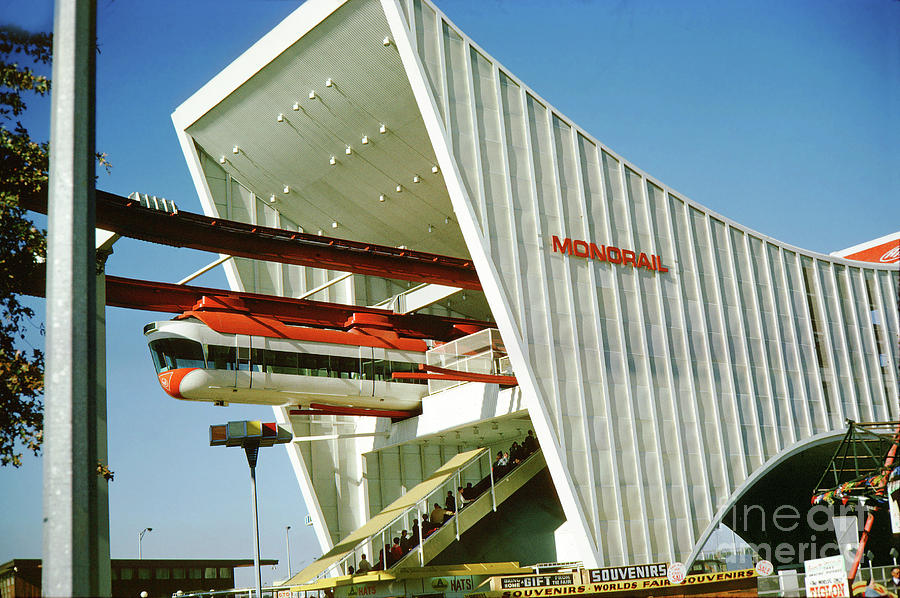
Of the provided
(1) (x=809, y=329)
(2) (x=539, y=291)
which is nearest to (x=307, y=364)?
(2) (x=539, y=291)

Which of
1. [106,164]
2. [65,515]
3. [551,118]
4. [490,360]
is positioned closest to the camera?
[65,515]

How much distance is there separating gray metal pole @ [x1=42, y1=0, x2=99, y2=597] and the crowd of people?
27609 millimetres

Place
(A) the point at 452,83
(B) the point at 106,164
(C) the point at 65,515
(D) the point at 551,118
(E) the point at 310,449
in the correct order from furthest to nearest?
Result: (E) the point at 310,449 < (D) the point at 551,118 < (A) the point at 452,83 < (B) the point at 106,164 < (C) the point at 65,515

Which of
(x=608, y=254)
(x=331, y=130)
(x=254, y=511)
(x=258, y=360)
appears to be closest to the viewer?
(x=254, y=511)

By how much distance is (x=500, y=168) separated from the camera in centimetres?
2884

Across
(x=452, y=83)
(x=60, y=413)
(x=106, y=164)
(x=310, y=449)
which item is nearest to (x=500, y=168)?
(x=452, y=83)

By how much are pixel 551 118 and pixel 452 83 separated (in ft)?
13.1

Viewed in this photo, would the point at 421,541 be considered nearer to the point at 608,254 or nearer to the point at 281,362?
the point at 281,362

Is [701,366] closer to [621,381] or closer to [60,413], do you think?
[621,381]

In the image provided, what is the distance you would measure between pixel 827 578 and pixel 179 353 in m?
22.4

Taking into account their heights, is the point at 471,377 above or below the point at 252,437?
above

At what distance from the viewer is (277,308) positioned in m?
35.5

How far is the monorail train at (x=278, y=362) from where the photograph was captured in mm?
31406

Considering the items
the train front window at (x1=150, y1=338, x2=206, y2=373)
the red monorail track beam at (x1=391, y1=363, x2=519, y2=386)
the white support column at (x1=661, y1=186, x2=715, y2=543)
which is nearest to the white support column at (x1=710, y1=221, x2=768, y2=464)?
the white support column at (x1=661, y1=186, x2=715, y2=543)
